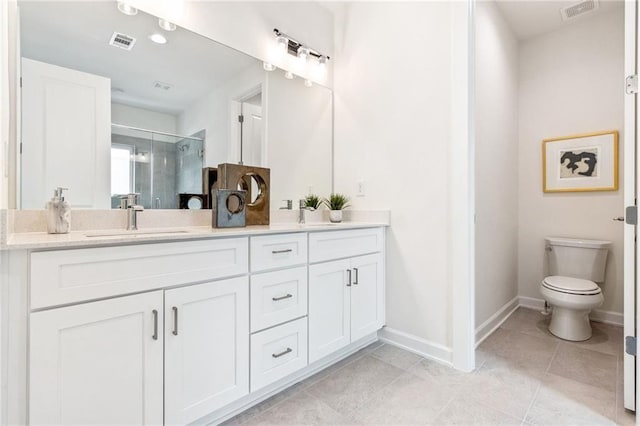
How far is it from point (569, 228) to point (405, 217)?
5.89 ft

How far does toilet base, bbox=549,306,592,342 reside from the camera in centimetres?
221

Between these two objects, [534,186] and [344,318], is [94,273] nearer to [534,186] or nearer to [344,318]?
[344,318]

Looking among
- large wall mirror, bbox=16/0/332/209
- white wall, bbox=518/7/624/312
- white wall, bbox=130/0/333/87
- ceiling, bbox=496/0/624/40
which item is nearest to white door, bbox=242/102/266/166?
large wall mirror, bbox=16/0/332/209

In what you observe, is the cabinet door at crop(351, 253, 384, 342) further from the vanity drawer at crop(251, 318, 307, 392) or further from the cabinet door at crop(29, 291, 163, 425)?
the cabinet door at crop(29, 291, 163, 425)

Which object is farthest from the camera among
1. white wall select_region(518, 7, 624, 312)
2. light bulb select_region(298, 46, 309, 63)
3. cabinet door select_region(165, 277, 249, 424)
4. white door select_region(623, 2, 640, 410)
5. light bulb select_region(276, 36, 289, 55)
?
white wall select_region(518, 7, 624, 312)

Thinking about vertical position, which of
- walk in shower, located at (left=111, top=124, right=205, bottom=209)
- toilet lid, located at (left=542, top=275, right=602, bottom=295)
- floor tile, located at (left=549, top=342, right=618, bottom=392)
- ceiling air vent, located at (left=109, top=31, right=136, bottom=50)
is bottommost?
floor tile, located at (left=549, top=342, right=618, bottom=392)

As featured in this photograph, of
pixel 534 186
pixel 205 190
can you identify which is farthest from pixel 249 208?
pixel 534 186

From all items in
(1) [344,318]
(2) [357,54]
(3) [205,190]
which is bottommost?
(1) [344,318]

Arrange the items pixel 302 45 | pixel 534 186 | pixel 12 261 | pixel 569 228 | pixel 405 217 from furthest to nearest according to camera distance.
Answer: pixel 534 186 < pixel 569 228 < pixel 302 45 < pixel 405 217 < pixel 12 261

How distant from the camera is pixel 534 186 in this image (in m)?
2.95

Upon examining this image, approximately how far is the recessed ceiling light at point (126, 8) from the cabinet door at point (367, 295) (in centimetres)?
176

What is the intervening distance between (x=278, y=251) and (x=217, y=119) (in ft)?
3.08

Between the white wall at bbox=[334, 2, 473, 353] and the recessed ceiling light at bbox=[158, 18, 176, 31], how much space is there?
130 centimetres

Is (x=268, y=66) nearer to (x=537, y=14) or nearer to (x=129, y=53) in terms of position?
(x=129, y=53)
